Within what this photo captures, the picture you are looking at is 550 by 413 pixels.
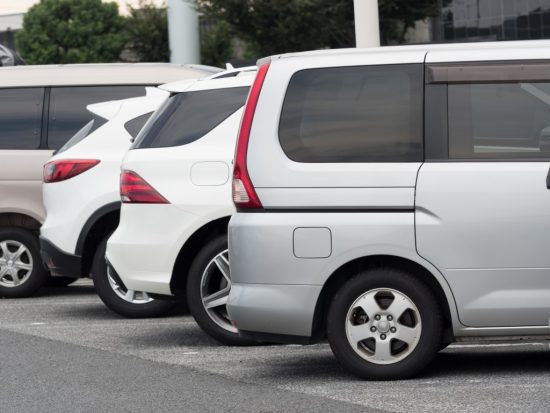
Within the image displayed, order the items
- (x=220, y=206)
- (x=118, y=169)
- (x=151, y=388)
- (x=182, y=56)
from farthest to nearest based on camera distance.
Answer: (x=182, y=56) → (x=118, y=169) → (x=220, y=206) → (x=151, y=388)

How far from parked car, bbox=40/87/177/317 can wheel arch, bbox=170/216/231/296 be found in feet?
4.58

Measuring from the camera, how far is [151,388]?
7762mm

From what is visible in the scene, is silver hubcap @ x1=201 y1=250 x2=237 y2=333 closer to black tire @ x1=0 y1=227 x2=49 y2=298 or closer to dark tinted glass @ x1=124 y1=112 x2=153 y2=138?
dark tinted glass @ x1=124 y1=112 x2=153 y2=138

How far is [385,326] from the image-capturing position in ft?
25.0

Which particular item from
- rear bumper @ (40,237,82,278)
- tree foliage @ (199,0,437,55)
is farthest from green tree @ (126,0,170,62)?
rear bumper @ (40,237,82,278)

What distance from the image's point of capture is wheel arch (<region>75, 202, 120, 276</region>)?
1094cm

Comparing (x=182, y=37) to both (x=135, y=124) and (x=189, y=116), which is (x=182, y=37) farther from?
(x=189, y=116)

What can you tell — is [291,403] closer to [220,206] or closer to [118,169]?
[220,206]

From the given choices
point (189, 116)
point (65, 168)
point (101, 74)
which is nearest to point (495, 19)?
point (101, 74)

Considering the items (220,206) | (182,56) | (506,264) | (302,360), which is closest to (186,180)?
(220,206)

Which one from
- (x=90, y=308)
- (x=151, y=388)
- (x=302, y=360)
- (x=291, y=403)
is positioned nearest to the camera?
(x=291, y=403)

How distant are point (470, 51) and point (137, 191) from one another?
275cm

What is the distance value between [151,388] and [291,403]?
2.98 ft

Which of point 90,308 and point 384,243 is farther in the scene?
point 90,308
